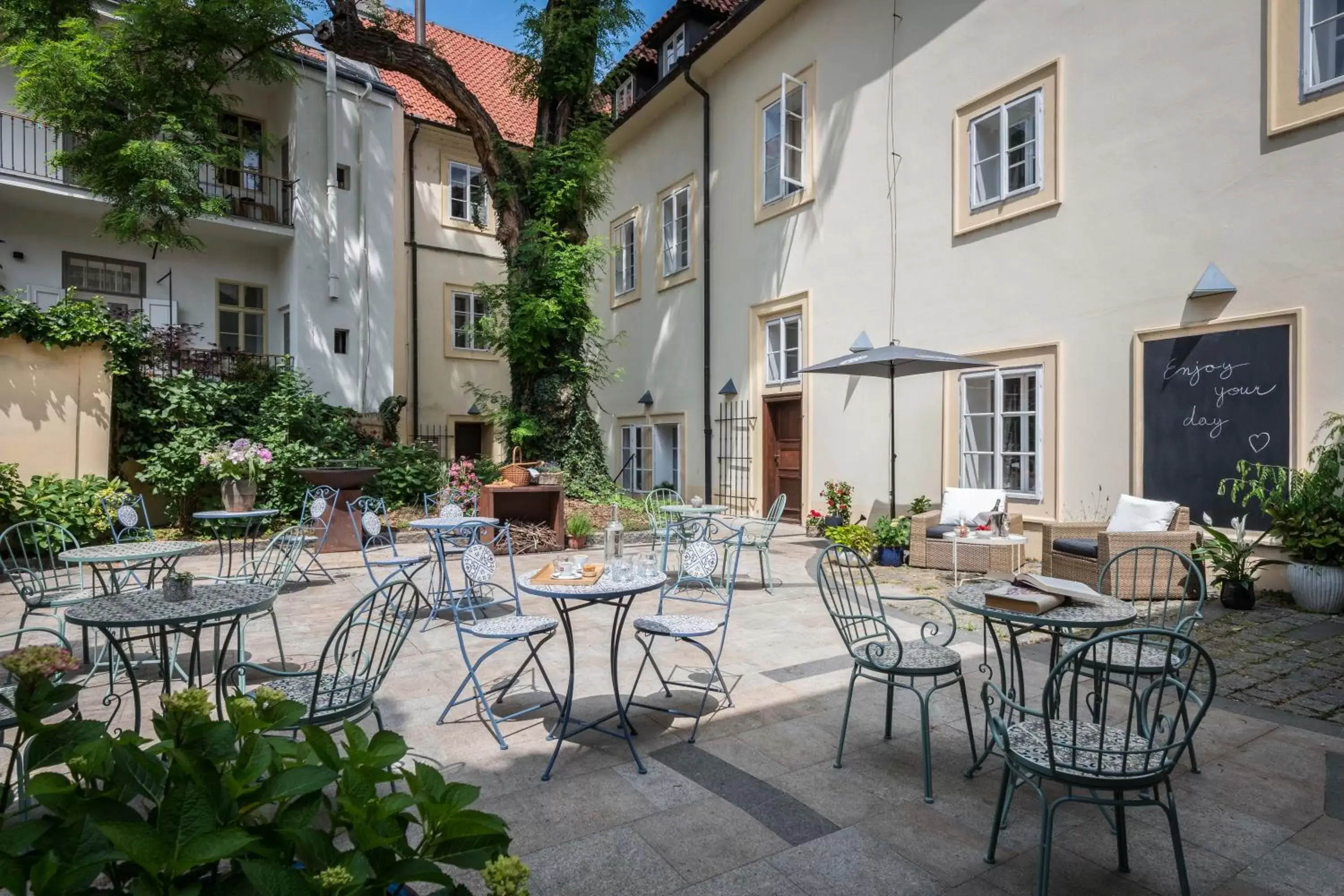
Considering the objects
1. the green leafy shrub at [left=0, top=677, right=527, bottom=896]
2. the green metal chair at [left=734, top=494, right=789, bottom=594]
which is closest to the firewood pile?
the green metal chair at [left=734, top=494, right=789, bottom=594]

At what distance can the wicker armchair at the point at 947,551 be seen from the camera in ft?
24.8

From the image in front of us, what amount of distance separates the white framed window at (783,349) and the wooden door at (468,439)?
815cm

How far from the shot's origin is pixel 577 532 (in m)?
9.30

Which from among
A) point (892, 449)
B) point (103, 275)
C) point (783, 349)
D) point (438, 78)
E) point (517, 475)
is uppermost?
point (438, 78)

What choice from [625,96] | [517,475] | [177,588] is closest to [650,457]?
[517,475]

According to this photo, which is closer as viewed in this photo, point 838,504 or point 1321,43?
point 1321,43

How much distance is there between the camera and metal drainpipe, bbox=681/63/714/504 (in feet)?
41.7

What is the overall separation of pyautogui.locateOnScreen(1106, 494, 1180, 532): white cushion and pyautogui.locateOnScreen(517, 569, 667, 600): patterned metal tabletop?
4993mm

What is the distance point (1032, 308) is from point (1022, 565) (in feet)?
8.88

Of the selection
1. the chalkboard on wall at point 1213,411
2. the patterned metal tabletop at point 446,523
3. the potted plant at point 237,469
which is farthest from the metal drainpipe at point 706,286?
the chalkboard on wall at point 1213,411

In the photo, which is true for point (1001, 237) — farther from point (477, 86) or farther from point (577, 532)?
point (477, 86)

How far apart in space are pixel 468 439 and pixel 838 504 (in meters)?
10.6

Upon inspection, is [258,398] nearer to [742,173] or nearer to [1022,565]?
[742,173]

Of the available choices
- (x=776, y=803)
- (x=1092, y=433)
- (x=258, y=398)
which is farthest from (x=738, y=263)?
(x=776, y=803)
